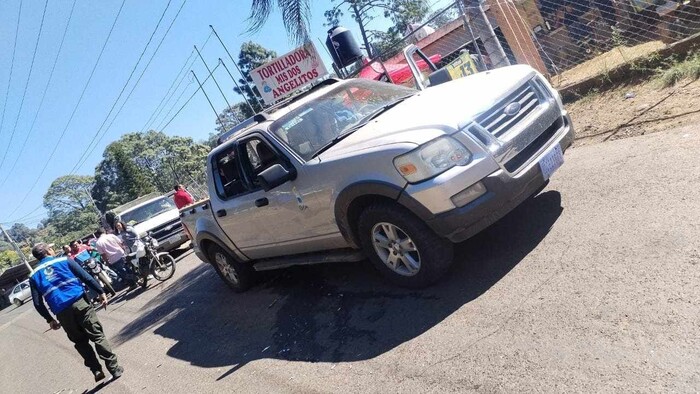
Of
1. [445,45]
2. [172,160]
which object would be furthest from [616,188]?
[172,160]

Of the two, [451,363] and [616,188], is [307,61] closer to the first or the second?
[616,188]

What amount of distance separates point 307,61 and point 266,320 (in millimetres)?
11344

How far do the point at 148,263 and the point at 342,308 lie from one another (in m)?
8.49

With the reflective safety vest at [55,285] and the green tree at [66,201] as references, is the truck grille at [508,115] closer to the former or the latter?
the reflective safety vest at [55,285]

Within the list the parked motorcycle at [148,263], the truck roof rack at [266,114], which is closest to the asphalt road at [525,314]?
the truck roof rack at [266,114]

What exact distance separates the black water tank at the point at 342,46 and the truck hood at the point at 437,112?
655cm

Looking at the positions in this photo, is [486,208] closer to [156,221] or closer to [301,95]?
[301,95]

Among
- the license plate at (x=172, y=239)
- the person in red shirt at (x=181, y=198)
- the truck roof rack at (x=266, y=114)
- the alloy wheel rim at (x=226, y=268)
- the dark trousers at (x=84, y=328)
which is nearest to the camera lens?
the truck roof rack at (x=266, y=114)

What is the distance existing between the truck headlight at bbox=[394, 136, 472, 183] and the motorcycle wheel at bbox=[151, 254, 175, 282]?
9.70 metres

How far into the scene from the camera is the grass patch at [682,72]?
6.08m

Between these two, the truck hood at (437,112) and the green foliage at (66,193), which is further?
the green foliage at (66,193)

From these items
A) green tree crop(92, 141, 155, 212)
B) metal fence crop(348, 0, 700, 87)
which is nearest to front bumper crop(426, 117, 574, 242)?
metal fence crop(348, 0, 700, 87)

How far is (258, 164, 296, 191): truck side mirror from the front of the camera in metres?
4.47

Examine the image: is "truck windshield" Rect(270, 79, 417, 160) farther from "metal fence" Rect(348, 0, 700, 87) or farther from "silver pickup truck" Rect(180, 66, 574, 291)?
"metal fence" Rect(348, 0, 700, 87)
